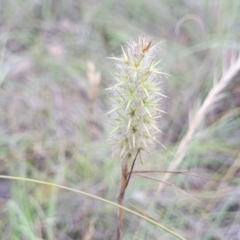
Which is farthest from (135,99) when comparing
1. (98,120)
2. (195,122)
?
(98,120)

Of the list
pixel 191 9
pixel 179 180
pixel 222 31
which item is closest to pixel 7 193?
pixel 179 180

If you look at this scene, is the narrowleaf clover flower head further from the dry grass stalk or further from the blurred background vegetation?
the dry grass stalk

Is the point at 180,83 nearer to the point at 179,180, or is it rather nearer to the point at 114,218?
the point at 179,180

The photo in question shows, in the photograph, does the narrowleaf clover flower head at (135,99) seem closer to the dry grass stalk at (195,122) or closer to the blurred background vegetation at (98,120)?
the blurred background vegetation at (98,120)

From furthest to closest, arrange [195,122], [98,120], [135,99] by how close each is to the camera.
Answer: [98,120] < [195,122] < [135,99]

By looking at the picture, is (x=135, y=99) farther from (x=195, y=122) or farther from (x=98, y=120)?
(x=98, y=120)

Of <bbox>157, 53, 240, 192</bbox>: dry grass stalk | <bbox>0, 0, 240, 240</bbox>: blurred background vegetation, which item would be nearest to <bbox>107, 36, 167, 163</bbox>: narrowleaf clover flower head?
<bbox>0, 0, 240, 240</bbox>: blurred background vegetation

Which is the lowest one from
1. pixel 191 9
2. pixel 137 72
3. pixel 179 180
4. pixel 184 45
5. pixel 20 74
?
pixel 179 180
